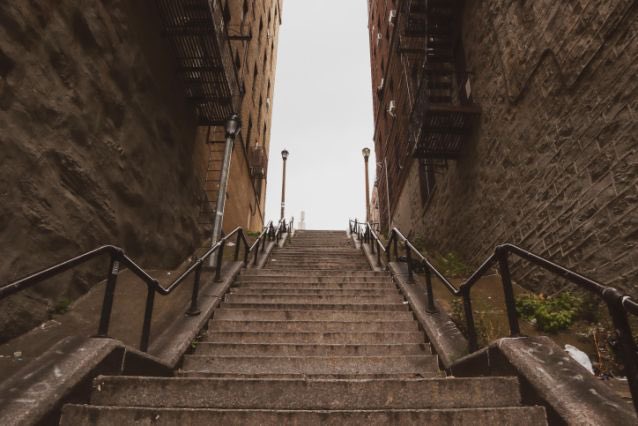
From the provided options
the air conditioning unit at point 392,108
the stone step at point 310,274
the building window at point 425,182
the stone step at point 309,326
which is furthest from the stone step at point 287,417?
the air conditioning unit at point 392,108

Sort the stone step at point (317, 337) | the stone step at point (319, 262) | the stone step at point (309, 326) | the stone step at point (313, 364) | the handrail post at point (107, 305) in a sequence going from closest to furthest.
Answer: the handrail post at point (107, 305), the stone step at point (313, 364), the stone step at point (317, 337), the stone step at point (309, 326), the stone step at point (319, 262)

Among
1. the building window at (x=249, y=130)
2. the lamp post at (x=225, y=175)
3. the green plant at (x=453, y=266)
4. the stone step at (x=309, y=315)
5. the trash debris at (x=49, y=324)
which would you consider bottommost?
the trash debris at (x=49, y=324)

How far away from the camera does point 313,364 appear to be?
4.33 metres

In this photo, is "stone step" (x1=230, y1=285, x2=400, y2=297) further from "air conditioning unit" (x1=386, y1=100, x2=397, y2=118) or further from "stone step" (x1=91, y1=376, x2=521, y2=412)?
"air conditioning unit" (x1=386, y1=100, x2=397, y2=118)

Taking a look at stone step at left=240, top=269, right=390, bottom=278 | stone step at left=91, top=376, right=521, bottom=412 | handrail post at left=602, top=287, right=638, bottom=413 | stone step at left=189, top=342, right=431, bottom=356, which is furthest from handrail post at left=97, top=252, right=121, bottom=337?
stone step at left=240, top=269, right=390, bottom=278

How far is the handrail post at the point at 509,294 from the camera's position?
3.34 meters

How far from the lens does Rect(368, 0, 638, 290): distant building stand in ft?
16.8

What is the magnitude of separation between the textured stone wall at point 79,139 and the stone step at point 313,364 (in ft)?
7.13

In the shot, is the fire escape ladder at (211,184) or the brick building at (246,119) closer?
the fire escape ladder at (211,184)

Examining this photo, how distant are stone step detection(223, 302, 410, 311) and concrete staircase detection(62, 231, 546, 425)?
0.02m

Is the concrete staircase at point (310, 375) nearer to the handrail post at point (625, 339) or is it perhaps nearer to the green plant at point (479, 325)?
the green plant at point (479, 325)

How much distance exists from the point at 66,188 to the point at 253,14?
16.5 meters

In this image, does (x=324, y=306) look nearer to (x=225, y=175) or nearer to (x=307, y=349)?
(x=307, y=349)

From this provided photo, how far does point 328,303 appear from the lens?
6.37 metres
